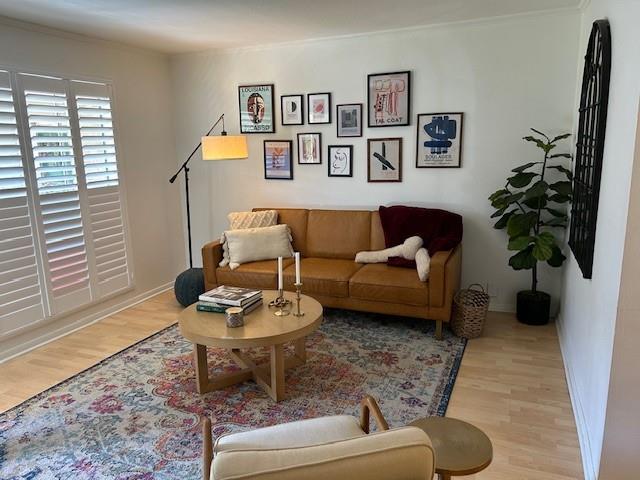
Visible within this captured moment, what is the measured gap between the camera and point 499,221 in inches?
144

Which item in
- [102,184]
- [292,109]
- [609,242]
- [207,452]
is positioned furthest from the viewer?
[292,109]

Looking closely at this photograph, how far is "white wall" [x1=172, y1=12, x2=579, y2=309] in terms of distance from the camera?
361 centimetres

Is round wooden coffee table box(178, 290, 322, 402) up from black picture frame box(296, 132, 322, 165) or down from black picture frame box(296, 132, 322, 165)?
down

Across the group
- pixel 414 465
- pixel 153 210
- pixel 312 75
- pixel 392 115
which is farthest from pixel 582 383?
pixel 153 210

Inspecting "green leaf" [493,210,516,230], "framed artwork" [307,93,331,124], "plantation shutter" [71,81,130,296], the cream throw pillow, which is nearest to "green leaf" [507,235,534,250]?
"green leaf" [493,210,516,230]

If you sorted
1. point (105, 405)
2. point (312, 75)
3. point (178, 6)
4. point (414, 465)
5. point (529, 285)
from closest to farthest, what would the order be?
point (414, 465) < point (105, 405) < point (178, 6) < point (529, 285) < point (312, 75)

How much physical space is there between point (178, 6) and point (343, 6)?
111 centimetres

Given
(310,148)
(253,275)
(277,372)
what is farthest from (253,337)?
(310,148)

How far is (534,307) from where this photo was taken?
144 inches

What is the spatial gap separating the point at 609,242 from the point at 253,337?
1.74 meters

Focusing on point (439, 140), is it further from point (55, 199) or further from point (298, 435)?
point (55, 199)

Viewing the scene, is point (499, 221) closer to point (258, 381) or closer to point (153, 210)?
point (258, 381)

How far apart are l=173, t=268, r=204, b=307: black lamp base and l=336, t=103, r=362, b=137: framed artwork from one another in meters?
1.87

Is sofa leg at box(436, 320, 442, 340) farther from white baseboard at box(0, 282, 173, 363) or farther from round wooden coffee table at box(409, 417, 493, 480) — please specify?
white baseboard at box(0, 282, 173, 363)
